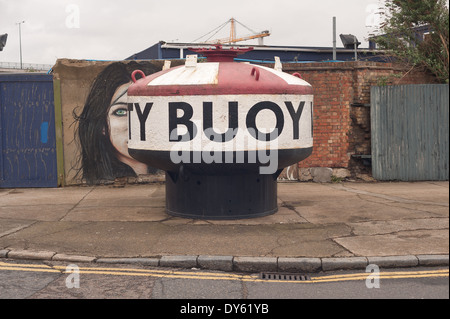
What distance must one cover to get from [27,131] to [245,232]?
6.62 metres

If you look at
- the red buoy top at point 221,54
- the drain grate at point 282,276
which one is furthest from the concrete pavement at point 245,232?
the red buoy top at point 221,54

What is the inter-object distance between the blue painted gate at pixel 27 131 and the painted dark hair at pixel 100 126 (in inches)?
26.4

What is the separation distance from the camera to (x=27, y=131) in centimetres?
1201

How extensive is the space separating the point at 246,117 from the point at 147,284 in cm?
316

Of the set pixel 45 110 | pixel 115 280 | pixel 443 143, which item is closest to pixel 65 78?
pixel 45 110

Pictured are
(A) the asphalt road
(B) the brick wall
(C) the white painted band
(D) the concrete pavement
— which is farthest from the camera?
(B) the brick wall

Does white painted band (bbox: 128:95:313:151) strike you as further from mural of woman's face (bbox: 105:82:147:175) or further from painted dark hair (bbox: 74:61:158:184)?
painted dark hair (bbox: 74:61:158:184)

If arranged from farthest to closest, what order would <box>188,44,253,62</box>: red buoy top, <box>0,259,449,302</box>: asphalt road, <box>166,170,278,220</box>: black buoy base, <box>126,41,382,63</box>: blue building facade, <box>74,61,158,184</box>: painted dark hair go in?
<box>126,41,382,63</box>: blue building facade → <box>74,61,158,184</box>: painted dark hair → <box>188,44,253,62</box>: red buoy top → <box>166,170,278,220</box>: black buoy base → <box>0,259,449,302</box>: asphalt road

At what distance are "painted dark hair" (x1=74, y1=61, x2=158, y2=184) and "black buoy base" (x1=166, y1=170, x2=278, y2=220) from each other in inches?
158

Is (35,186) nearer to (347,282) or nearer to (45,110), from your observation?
(45,110)

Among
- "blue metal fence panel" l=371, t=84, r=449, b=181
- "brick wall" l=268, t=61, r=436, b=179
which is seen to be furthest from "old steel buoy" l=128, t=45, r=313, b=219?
"blue metal fence panel" l=371, t=84, r=449, b=181

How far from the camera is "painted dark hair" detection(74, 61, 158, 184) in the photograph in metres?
12.2

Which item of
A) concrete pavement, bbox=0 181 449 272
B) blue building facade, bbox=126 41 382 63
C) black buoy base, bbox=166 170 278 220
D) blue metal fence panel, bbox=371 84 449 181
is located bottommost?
concrete pavement, bbox=0 181 449 272

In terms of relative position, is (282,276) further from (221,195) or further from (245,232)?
(221,195)
